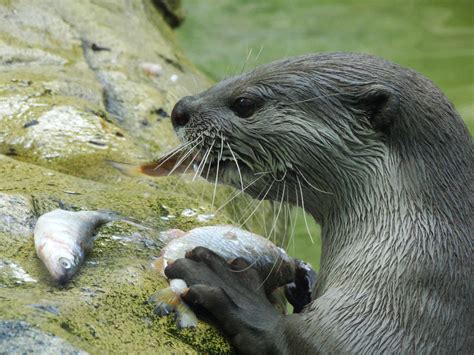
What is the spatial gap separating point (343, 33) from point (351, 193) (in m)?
6.33

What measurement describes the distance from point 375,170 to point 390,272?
0.31 m

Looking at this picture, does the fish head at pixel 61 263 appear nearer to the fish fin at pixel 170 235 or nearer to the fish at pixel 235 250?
the fish at pixel 235 250

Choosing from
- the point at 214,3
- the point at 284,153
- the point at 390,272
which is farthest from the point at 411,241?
the point at 214,3

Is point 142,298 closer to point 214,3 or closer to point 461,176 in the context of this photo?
point 461,176

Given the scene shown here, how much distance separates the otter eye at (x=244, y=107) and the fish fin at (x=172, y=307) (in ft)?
2.08

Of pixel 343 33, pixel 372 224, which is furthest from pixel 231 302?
pixel 343 33

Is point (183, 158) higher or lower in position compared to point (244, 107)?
lower

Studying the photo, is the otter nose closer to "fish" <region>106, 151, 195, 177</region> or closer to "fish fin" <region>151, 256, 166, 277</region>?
"fish" <region>106, 151, 195, 177</region>

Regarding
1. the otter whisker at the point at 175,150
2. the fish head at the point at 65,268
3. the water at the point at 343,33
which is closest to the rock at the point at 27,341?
the fish head at the point at 65,268

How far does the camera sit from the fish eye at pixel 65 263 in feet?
8.39

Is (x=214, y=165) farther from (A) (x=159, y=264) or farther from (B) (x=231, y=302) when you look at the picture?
(B) (x=231, y=302)

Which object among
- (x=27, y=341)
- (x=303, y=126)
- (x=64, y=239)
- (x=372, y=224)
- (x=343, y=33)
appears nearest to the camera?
(x=27, y=341)

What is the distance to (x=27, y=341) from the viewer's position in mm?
2143

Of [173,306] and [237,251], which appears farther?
[237,251]
